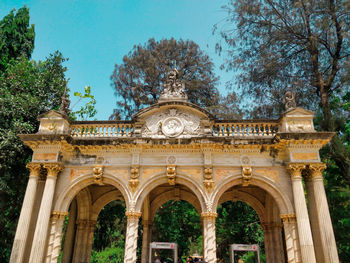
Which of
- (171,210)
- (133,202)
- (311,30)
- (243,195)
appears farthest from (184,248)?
(311,30)

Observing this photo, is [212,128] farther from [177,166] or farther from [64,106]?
[64,106]

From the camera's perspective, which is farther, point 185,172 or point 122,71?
point 122,71

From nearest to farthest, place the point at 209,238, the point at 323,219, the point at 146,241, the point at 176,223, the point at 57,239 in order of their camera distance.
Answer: the point at 323,219, the point at 209,238, the point at 57,239, the point at 146,241, the point at 176,223

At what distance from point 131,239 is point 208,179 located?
3.75 metres

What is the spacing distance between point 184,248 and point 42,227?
12540mm

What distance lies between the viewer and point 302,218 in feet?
35.0

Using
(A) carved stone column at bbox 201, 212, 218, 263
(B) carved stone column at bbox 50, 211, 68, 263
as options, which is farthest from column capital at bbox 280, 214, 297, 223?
(B) carved stone column at bbox 50, 211, 68, 263

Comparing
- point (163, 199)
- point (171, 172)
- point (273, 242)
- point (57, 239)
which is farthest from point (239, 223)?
point (57, 239)

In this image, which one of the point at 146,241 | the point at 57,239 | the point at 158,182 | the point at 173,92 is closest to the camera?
the point at 57,239

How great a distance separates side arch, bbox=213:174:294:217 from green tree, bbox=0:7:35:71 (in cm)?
1430

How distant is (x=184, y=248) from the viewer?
69.7ft

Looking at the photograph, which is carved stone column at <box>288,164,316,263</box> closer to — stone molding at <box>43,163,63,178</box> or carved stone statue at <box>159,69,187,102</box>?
carved stone statue at <box>159,69,187,102</box>

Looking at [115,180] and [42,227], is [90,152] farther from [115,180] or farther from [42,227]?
[42,227]

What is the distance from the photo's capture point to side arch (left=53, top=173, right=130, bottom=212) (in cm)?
1198
